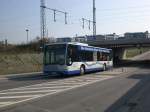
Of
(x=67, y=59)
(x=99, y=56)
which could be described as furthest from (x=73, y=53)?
(x=99, y=56)

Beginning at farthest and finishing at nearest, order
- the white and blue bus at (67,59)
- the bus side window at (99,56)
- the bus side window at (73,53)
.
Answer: the bus side window at (99,56) → the bus side window at (73,53) → the white and blue bus at (67,59)

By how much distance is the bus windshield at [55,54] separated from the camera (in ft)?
88.6

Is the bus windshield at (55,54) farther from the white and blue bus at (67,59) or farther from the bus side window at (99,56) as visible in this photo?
the bus side window at (99,56)

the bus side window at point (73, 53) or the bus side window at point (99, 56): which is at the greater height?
the bus side window at point (73, 53)

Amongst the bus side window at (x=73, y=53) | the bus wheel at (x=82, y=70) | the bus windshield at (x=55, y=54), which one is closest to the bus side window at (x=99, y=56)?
the bus wheel at (x=82, y=70)

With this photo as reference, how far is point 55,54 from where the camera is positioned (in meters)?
27.4

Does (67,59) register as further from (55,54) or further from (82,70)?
(82,70)

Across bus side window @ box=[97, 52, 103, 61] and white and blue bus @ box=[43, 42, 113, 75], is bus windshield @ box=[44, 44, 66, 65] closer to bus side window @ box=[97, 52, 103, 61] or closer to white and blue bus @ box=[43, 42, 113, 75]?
white and blue bus @ box=[43, 42, 113, 75]

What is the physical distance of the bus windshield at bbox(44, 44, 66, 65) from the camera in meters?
27.0

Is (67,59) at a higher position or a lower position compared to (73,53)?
lower

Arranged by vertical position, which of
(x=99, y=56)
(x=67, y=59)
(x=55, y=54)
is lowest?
(x=99, y=56)

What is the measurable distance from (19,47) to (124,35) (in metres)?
19.9

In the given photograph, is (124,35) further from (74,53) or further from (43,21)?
(74,53)

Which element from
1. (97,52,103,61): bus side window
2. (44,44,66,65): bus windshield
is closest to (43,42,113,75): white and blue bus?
(44,44,66,65): bus windshield
